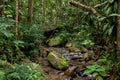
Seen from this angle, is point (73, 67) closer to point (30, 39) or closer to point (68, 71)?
point (68, 71)

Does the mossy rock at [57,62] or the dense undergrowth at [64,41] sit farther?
the mossy rock at [57,62]

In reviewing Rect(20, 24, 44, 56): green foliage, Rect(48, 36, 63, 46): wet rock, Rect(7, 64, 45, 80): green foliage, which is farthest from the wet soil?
Rect(48, 36, 63, 46): wet rock

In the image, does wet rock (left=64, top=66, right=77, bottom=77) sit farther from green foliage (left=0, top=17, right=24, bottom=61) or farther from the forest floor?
green foliage (left=0, top=17, right=24, bottom=61)

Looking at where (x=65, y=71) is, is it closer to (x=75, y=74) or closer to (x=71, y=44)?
(x=75, y=74)

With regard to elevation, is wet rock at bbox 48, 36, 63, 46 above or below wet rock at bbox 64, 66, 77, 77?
above

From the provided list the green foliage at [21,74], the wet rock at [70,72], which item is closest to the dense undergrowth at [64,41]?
the green foliage at [21,74]

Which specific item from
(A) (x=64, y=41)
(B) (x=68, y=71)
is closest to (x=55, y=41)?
(A) (x=64, y=41)

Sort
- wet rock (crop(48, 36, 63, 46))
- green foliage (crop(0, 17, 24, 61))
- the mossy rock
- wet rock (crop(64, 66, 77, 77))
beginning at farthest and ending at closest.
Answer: wet rock (crop(48, 36, 63, 46)) → the mossy rock → wet rock (crop(64, 66, 77, 77)) → green foliage (crop(0, 17, 24, 61))

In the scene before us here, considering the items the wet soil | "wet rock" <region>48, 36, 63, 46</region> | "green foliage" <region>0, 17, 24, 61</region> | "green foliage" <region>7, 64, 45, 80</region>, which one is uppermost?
"green foliage" <region>0, 17, 24, 61</region>

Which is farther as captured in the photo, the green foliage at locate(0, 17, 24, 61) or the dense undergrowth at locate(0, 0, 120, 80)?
the green foliage at locate(0, 17, 24, 61)

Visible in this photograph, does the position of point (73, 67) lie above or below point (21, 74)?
below

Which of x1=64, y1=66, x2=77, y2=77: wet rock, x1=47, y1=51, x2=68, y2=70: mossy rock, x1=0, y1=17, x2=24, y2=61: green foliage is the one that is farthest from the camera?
x1=47, y1=51, x2=68, y2=70: mossy rock

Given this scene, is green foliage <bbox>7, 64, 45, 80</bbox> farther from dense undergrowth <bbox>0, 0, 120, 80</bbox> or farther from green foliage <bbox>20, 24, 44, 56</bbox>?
green foliage <bbox>20, 24, 44, 56</bbox>

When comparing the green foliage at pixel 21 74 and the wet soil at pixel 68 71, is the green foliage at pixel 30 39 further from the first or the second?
the green foliage at pixel 21 74
